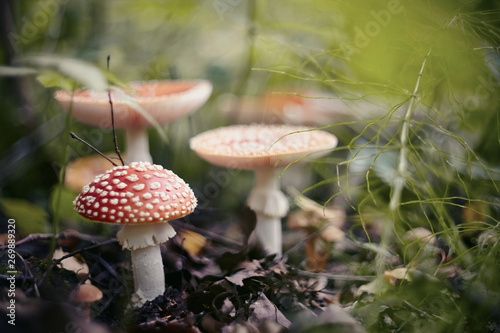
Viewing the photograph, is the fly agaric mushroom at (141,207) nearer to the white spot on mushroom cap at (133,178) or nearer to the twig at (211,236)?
the white spot on mushroom cap at (133,178)

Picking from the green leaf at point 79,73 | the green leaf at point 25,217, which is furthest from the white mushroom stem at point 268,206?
the green leaf at point 79,73

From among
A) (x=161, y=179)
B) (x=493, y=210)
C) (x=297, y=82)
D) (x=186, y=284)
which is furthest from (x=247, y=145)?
(x=297, y=82)

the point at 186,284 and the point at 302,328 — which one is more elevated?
the point at 302,328

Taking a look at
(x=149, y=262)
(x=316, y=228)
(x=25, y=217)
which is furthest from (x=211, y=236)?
(x=25, y=217)

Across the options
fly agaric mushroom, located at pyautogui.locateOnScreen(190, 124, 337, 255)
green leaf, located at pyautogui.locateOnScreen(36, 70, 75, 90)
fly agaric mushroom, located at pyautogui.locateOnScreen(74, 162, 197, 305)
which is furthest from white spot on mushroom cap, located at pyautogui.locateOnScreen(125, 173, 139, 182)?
fly agaric mushroom, located at pyautogui.locateOnScreen(190, 124, 337, 255)

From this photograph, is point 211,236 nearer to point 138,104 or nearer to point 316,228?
point 316,228

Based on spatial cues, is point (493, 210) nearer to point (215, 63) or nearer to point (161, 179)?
point (161, 179)

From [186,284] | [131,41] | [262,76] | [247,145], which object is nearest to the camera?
[186,284]
